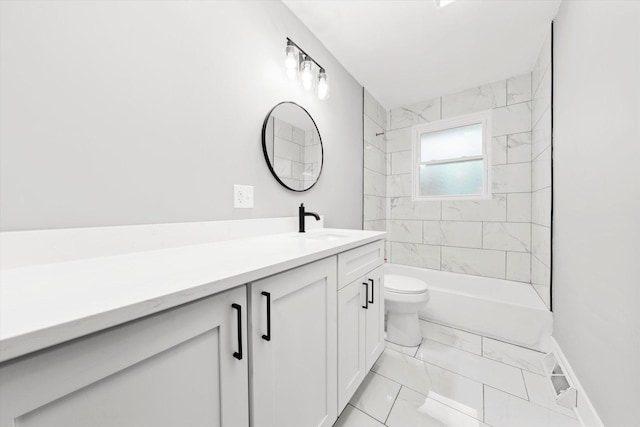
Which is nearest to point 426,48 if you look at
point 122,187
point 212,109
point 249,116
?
point 249,116

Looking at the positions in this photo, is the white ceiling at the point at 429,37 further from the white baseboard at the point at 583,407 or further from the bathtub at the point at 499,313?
the white baseboard at the point at 583,407

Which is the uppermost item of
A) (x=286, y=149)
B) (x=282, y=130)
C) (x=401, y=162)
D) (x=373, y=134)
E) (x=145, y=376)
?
(x=373, y=134)

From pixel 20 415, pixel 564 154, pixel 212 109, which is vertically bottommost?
pixel 20 415

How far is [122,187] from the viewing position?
2.82 feet

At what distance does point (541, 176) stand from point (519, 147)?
→ 54cm

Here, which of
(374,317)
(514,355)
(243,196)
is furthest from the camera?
(514,355)

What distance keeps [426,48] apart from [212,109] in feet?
5.99

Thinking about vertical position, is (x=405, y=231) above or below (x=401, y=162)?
below

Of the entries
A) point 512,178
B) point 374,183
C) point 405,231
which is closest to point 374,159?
point 374,183

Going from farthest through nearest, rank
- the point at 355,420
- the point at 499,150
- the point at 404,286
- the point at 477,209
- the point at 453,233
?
the point at 453,233 < the point at 477,209 < the point at 499,150 < the point at 404,286 < the point at 355,420

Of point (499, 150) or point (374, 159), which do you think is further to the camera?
point (374, 159)

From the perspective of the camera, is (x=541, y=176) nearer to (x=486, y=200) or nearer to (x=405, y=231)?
(x=486, y=200)

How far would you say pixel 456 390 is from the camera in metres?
1.35

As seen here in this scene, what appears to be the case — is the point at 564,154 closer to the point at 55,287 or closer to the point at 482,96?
the point at 482,96
